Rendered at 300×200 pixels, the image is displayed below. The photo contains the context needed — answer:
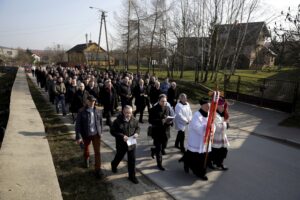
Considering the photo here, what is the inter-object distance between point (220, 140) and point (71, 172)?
3.60 metres

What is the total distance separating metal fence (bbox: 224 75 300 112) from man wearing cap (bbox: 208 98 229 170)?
778cm

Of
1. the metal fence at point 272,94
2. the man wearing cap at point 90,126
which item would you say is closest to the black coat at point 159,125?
the man wearing cap at point 90,126

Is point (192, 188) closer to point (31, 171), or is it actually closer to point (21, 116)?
point (31, 171)

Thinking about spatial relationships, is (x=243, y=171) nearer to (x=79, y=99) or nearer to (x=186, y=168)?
(x=186, y=168)

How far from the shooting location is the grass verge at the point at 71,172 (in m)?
5.77

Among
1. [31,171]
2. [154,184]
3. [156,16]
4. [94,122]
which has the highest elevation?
[156,16]

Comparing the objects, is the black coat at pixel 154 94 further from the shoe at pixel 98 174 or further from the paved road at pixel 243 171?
the shoe at pixel 98 174

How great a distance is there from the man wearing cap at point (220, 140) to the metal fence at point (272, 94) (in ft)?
25.5

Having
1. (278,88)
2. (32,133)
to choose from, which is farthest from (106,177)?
(278,88)

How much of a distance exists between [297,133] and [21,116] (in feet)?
34.6

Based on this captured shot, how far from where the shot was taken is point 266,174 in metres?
7.00

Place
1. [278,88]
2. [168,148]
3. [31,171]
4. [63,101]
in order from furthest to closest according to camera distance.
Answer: [278,88] < [63,101] < [168,148] < [31,171]

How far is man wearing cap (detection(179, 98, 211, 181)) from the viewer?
6363 millimetres

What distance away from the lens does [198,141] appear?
6426mm
